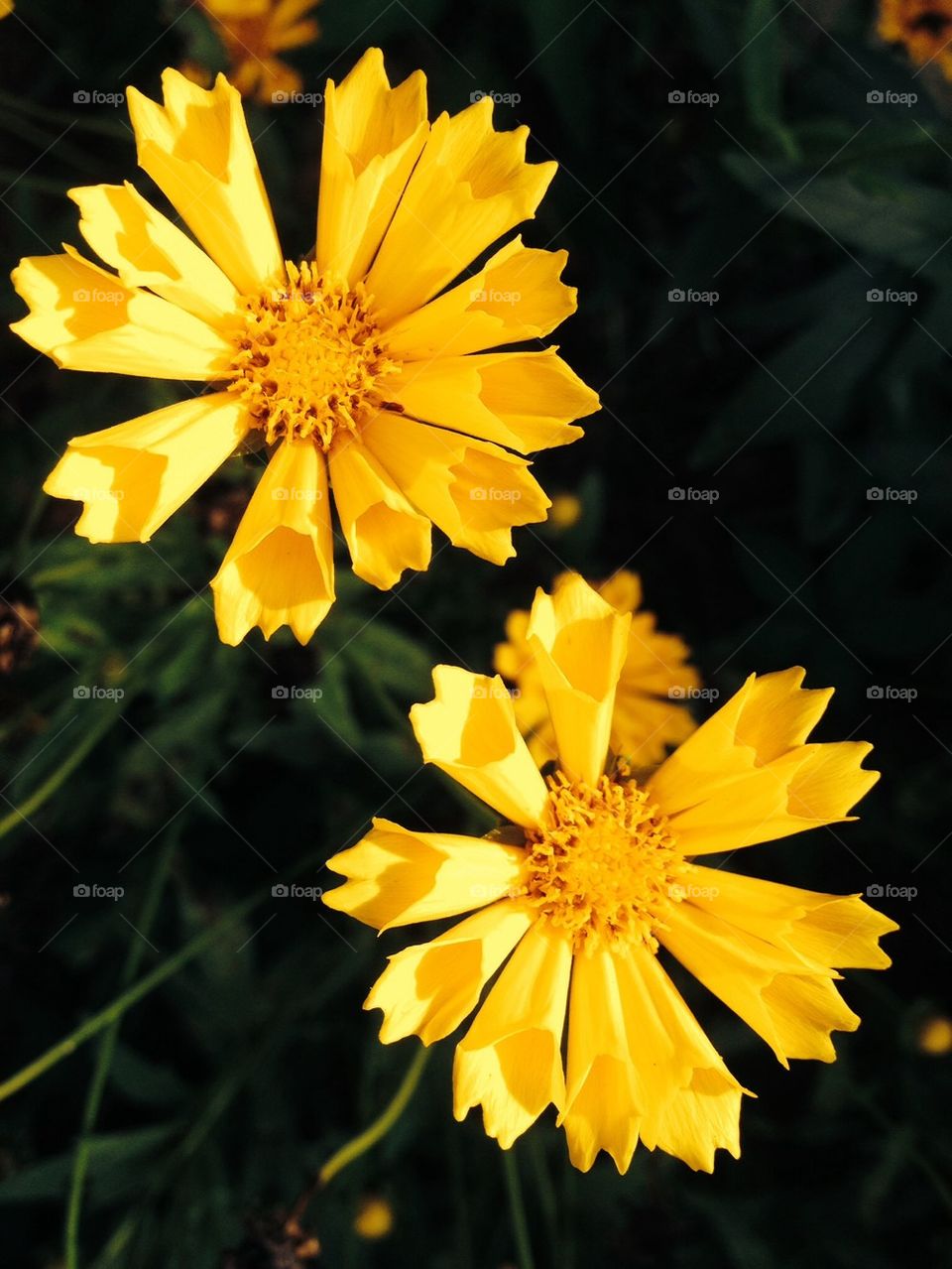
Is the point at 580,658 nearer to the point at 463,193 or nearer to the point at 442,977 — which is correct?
the point at 442,977

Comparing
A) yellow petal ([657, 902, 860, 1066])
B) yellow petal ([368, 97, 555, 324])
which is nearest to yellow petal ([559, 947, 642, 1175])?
yellow petal ([657, 902, 860, 1066])

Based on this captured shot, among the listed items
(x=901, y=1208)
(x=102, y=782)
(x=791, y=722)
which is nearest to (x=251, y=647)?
(x=102, y=782)

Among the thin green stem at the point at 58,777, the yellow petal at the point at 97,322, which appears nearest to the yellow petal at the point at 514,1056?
the thin green stem at the point at 58,777

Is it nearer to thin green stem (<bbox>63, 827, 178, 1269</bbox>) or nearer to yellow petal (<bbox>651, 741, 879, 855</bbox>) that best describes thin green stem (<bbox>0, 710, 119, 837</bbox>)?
thin green stem (<bbox>63, 827, 178, 1269</bbox>)

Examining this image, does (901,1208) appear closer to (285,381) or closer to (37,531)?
(285,381)

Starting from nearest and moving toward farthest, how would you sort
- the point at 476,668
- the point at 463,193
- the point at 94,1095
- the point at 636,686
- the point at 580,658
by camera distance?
the point at 463,193, the point at 580,658, the point at 94,1095, the point at 636,686, the point at 476,668

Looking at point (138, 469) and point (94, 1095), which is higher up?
point (138, 469)

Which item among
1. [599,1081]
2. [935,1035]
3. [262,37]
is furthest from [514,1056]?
[262,37]

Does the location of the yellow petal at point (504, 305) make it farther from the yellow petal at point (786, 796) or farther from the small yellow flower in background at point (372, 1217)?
the small yellow flower in background at point (372, 1217)
